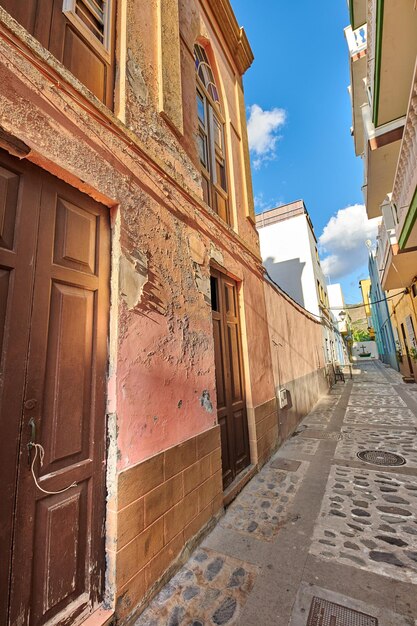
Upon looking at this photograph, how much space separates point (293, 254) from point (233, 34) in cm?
979

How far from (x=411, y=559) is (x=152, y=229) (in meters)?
3.68

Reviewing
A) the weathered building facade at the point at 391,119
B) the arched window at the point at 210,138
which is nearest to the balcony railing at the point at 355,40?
the weathered building facade at the point at 391,119

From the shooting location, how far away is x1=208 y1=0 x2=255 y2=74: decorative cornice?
17.3ft

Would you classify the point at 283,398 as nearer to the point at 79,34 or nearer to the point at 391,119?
the point at 79,34

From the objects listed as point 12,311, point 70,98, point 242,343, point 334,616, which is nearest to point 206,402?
point 242,343

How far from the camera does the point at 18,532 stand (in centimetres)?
146

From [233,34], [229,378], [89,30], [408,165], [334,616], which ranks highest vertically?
[233,34]

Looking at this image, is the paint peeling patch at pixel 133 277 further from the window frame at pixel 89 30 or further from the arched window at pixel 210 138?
the arched window at pixel 210 138

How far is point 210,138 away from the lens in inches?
186

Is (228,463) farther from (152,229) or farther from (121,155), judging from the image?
(121,155)

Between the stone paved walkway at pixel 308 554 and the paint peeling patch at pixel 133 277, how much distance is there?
227cm

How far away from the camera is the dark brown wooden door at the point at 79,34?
2.10 m

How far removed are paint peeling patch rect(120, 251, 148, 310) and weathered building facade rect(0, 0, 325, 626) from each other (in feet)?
0.05

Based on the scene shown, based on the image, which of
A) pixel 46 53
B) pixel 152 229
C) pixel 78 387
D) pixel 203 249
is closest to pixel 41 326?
pixel 78 387
